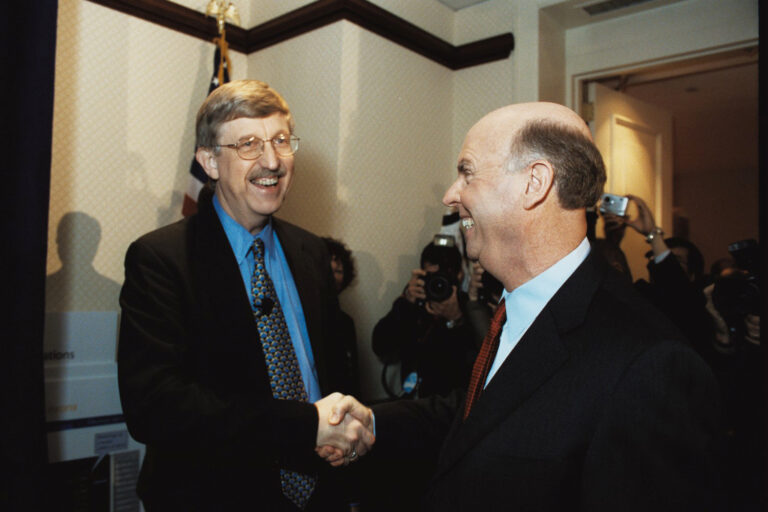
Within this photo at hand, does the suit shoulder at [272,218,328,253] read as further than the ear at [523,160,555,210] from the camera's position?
Yes

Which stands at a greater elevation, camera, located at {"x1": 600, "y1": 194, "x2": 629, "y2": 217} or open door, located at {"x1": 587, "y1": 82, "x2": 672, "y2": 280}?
open door, located at {"x1": 587, "y1": 82, "x2": 672, "y2": 280}

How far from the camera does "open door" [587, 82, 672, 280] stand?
3.56 metres

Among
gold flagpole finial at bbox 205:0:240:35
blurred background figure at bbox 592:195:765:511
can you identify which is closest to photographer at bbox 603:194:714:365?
blurred background figure at bbox 592:195:765:511

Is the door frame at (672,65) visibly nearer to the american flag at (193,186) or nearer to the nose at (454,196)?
the american flag at (193,186)

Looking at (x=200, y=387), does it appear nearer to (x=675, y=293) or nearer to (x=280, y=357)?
(x=280, y=357)

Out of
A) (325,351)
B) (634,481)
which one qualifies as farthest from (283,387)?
(634,481)

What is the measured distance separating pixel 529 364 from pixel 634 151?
123 inches

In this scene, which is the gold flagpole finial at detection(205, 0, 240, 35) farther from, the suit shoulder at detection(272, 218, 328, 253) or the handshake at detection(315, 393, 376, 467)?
the handshake at detection(315, 393, 376, 467)

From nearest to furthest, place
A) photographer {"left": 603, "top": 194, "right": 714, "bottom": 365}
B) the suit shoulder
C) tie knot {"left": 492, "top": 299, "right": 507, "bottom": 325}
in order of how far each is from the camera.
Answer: tie knot {"left": 492, "top": 299, "right": 507, "bottom": 325} < the suit shoulder < photographer {"left": 603, "top": 194, "right": 714, "bottom": 365}

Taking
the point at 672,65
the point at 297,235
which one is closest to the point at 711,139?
the point at 672,65

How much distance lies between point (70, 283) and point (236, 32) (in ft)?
5.02

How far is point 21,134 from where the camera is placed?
1457mm

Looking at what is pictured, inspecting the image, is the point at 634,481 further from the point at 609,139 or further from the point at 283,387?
the point at 609,139

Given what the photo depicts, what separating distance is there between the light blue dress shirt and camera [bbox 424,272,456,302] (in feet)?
3.18
